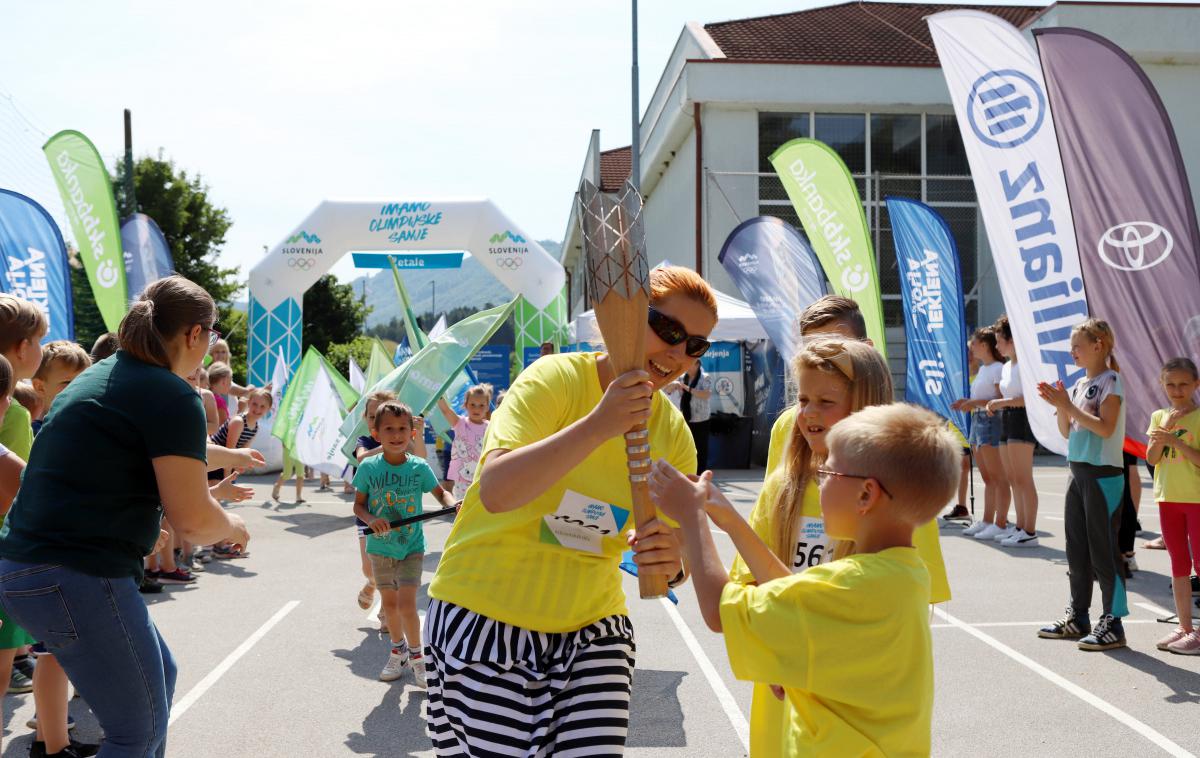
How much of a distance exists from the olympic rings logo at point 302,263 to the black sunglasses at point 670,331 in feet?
55.1

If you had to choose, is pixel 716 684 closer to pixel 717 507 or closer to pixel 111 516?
pixel 111 516

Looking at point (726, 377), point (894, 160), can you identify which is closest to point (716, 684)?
point (726, 377)

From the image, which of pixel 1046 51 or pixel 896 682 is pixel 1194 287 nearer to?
pixel 1046 51

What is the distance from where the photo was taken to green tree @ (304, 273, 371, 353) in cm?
4769

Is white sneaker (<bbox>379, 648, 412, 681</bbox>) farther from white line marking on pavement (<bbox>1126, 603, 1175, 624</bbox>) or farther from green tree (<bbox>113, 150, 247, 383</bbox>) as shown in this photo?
green tree (<bbox>113, 150, 247, 383</bbox>)

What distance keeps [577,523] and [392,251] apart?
17132mm

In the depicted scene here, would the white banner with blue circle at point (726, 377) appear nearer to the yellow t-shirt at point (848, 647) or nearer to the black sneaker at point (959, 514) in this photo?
the black sneaker at point (959, 514)

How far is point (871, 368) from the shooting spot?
2.53m

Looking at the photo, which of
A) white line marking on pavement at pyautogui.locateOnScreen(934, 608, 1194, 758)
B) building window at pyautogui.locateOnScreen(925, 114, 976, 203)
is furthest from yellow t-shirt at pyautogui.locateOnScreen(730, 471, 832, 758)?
building window at pyautogui.locateOnScreen(925, 114, 976, 203)

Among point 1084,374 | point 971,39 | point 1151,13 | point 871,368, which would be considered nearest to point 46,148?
point 971,39

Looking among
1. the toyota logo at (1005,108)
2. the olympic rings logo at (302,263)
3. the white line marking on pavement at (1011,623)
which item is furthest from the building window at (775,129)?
the white line marking on pavement at (1011,623)

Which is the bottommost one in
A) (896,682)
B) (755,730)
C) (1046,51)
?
(755,730)

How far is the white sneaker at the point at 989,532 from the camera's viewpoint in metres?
10.7

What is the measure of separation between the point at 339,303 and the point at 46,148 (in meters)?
37.5
